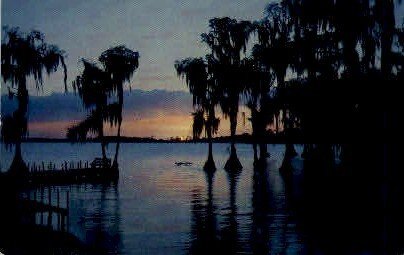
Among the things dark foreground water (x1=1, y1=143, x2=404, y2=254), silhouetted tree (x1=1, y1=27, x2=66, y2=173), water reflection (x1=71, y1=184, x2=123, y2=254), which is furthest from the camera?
silhouetted tree (x1=1, y1=27, x2=66, y2=173)

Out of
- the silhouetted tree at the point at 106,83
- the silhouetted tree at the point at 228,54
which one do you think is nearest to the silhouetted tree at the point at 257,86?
the silhouetted tree at the point at 228,54

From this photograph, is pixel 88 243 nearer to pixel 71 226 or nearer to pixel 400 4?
pixel 71 226

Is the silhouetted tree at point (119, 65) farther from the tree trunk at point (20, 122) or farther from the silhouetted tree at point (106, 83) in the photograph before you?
the tree trunk at point (20, 122)

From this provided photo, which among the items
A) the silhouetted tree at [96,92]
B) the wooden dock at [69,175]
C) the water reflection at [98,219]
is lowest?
the water reflection at [98,219]

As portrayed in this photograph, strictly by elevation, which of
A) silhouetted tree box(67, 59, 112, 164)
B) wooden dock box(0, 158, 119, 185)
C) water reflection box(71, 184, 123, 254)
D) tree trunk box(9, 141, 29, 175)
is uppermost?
silhouetted tree box(67, 59, 112, 164)

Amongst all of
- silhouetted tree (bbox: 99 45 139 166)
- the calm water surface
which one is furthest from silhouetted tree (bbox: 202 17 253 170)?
the calm water surface

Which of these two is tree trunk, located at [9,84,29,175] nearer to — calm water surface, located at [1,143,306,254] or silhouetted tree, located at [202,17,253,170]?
calm water surface, located at [1,143,306,254]

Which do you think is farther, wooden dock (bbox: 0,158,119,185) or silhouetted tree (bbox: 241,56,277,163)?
silhouetted tree (bbox: 241,56,277,163)

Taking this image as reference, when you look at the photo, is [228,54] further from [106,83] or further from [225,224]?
[225,224]

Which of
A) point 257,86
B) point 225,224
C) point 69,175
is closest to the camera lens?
point 225,224

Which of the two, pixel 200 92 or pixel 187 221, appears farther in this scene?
pixel 200 92

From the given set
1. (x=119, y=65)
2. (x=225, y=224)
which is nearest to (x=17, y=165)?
(x=119, y=65)

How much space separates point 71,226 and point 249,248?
8.74m

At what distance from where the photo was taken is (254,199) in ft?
94.4
